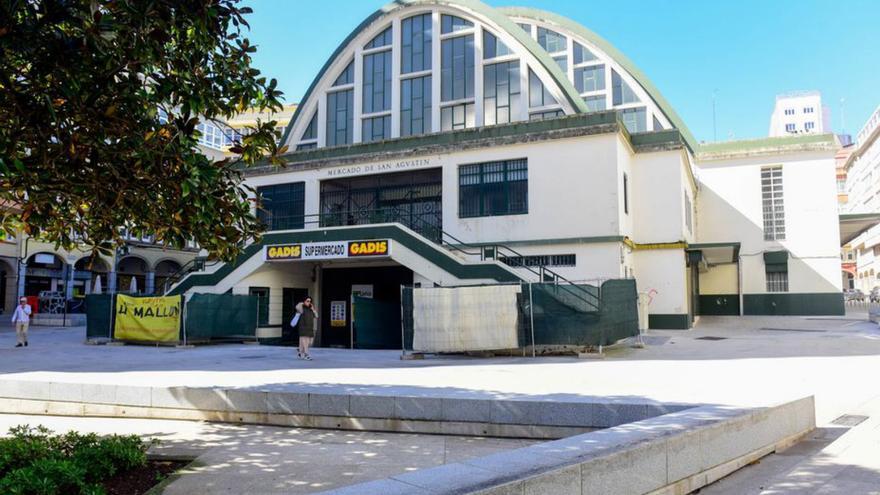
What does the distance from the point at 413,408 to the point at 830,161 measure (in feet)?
109

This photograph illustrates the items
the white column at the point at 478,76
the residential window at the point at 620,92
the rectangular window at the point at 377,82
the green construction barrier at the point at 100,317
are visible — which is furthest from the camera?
the residential window at the point at 620,92

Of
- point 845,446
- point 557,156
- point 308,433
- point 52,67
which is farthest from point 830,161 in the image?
point 52,67

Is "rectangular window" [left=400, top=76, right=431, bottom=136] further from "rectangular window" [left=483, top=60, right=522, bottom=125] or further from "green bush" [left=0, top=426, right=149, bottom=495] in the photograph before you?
"green bush" [left=0, top=426, right=149, bottom=495]

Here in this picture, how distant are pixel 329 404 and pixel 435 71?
2476 cm

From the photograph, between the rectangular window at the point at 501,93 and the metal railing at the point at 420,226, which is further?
the rectangular window at the point at 501,93

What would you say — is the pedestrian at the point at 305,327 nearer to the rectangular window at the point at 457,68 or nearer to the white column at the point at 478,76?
the white column at the point at 478,76

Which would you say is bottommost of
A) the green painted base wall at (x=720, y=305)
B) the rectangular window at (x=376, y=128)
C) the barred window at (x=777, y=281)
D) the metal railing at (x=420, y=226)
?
the green painted base wall at (x=720, y=305)

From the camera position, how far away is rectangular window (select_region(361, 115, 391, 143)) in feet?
105

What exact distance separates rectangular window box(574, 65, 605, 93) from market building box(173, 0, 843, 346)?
7462 millimetres

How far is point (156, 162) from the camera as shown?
Result: 6.40 meters

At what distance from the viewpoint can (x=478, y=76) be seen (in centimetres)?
3022

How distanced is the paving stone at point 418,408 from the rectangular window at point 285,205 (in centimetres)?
2136

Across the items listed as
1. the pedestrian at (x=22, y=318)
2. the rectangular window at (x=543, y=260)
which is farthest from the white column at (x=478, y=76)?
the pedestrian at (x=22, y=318)

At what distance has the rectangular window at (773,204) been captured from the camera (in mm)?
33750
